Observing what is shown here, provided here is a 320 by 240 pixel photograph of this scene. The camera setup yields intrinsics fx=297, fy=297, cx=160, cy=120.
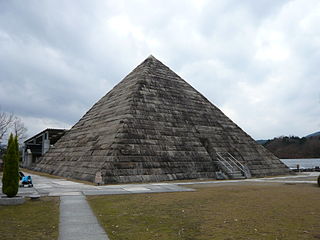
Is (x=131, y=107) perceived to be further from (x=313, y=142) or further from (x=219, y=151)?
(x=313, y=142)

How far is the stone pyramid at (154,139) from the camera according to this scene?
19.9 m

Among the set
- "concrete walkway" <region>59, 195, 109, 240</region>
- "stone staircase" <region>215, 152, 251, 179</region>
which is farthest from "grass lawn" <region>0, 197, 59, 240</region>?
"stone staircase" <region>215, 152, 251, 179</region>

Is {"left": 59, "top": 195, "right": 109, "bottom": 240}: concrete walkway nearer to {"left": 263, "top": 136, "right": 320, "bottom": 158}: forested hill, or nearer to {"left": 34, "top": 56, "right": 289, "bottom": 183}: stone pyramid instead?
{"left": 34, "top": 56, "right": 289, "bottom": 183}: stone pyramid

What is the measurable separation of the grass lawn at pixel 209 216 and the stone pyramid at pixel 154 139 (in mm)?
7034

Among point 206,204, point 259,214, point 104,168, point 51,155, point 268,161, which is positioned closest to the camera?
point 259,214

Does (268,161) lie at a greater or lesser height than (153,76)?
lesser

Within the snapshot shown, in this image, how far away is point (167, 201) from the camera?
11.5m

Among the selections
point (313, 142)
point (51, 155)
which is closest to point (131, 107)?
point (51, 155)

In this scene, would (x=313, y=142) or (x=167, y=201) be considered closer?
(x=167, y=201)

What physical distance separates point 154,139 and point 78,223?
1470 centimetres

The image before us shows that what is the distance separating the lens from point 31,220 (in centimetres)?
816

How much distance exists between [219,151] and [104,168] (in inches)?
421

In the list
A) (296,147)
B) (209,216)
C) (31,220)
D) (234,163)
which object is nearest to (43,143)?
(234,163)

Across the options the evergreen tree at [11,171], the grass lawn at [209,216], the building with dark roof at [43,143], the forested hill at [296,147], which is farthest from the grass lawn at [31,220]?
the forested hill at [296,147]
